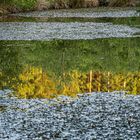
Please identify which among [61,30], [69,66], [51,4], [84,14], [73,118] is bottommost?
[84,14]

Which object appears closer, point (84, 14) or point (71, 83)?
point (71, 83)

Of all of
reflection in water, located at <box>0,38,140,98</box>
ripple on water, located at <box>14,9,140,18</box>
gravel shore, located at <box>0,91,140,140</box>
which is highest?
gravel shore, located at <box>0,91,140,140</box>

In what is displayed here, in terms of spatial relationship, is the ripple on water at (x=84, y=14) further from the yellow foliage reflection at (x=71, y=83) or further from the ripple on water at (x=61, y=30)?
the yellow foliage reflection at (x=71, y=83)

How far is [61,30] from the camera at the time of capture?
26500 millimetres

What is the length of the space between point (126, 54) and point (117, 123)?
876 centimetres

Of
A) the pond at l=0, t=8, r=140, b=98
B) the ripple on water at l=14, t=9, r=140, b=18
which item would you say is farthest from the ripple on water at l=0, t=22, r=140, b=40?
the ripple on water at l=14, t=9, r=140, b=18

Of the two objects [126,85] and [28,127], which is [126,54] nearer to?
[126,85]

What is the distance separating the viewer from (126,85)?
13.7 metres

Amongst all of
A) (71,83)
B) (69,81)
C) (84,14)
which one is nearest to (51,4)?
(84,14)

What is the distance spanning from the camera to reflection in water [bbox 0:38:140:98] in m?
13.5

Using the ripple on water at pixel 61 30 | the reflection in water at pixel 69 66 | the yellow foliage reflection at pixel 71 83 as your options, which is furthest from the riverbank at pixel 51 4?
the yellow foliage reflection at pixel 71 83

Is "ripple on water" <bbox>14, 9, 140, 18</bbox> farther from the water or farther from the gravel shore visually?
the gravel shore

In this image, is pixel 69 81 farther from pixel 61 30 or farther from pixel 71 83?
pixel 61 30

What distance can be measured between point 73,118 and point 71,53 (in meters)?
8.52
